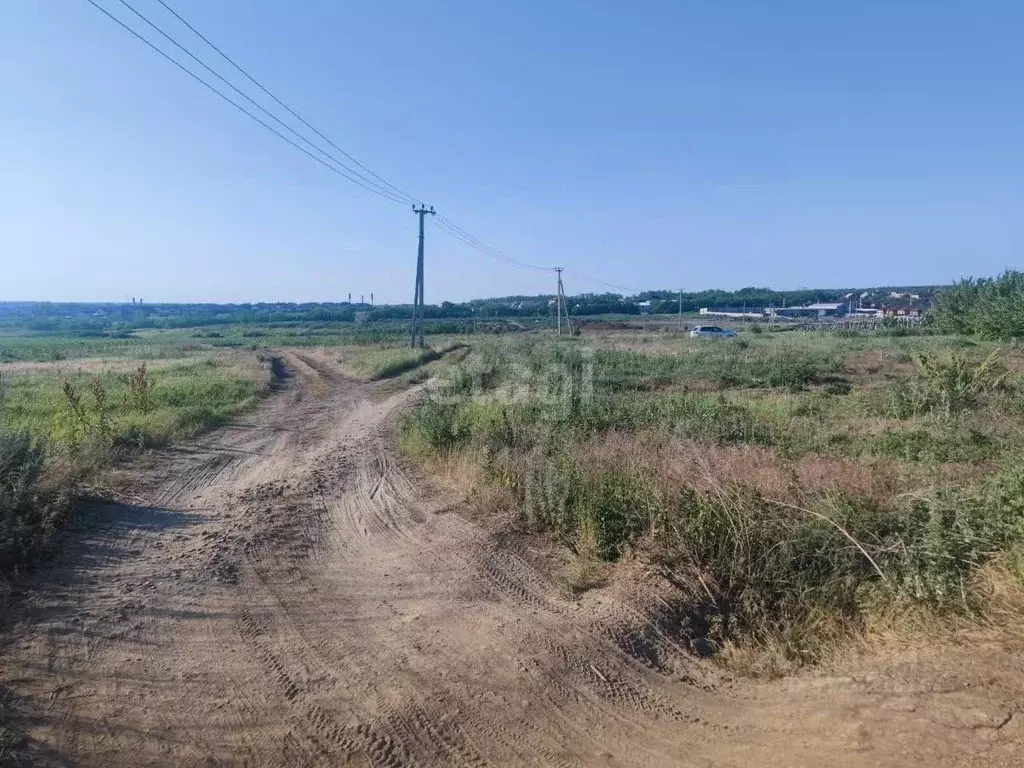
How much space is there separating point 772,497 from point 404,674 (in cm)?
392

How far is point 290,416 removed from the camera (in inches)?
617

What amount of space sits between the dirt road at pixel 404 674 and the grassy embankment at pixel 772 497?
59cm

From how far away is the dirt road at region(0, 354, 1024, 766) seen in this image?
387cm

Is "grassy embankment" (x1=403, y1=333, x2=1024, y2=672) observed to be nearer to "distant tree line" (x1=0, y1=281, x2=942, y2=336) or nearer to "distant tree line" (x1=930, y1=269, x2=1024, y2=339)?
"distant tree line" (x1=930, y1=269, x2=1024, y2=339)

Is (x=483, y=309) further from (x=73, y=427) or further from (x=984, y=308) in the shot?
(x=73, y=427)

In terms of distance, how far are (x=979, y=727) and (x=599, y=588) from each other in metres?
2.96

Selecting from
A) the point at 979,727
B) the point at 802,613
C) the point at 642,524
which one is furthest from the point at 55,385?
the point at 979,727

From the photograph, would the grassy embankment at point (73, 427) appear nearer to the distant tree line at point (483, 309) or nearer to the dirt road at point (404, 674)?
the dirt road at point (404, 674)

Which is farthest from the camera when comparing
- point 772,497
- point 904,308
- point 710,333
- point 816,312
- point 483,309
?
point 483,309

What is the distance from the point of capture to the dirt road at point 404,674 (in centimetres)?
387

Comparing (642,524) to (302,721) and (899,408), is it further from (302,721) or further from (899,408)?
(899,408)

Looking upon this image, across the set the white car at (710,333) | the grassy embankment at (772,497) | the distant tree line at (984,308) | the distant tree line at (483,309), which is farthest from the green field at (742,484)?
the distant tree line at (483,309)

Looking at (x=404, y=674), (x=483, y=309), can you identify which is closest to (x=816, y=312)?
(x=483, y=309)

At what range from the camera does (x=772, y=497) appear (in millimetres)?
6516
